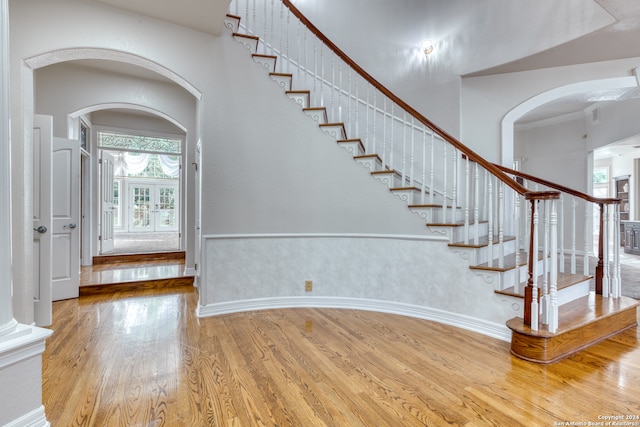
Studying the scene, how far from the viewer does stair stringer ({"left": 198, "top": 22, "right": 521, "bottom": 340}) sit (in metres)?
3.08

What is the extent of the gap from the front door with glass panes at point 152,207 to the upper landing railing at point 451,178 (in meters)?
8.07

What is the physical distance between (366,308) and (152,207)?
33.3ft

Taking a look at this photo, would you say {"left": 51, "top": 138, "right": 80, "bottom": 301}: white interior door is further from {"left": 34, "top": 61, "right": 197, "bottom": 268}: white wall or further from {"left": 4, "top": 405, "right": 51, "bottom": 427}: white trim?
{"left": 4, "top": 405, "right": 51, "bottom": 427}: white trim

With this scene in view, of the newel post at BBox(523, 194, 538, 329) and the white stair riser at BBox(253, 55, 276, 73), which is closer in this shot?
the newel post at BBox(523, 194, 538, 329)

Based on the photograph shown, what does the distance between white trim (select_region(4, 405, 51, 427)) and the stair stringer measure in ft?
5.40

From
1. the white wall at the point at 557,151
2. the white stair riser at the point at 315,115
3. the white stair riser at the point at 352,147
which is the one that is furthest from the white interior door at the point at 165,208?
the white wall at the point at 557,151

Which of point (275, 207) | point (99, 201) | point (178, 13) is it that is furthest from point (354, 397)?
point (99, 201)

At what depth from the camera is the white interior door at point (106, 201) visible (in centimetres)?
558

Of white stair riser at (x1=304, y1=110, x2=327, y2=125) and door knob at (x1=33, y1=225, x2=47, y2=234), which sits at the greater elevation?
white stair riser at (x1=304, y1=110, x2=327, y2=125)

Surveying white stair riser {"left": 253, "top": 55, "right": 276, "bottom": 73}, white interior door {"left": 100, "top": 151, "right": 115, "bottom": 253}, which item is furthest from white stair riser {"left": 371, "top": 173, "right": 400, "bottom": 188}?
white interior door {"left": 100, "top": 151, "right": 115, "bottom": 253}

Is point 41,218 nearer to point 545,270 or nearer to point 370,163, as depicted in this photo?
point 370,163

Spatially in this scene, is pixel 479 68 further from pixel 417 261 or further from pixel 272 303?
pixel 272 303

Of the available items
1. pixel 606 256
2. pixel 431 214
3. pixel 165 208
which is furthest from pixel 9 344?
pixel 165 208

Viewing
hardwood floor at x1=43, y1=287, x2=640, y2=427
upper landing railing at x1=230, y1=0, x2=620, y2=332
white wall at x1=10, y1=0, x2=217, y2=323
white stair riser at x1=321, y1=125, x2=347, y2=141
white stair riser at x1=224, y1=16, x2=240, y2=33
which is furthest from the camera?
white stair riser at x1=321, y1=125, x2=347, y2=141
